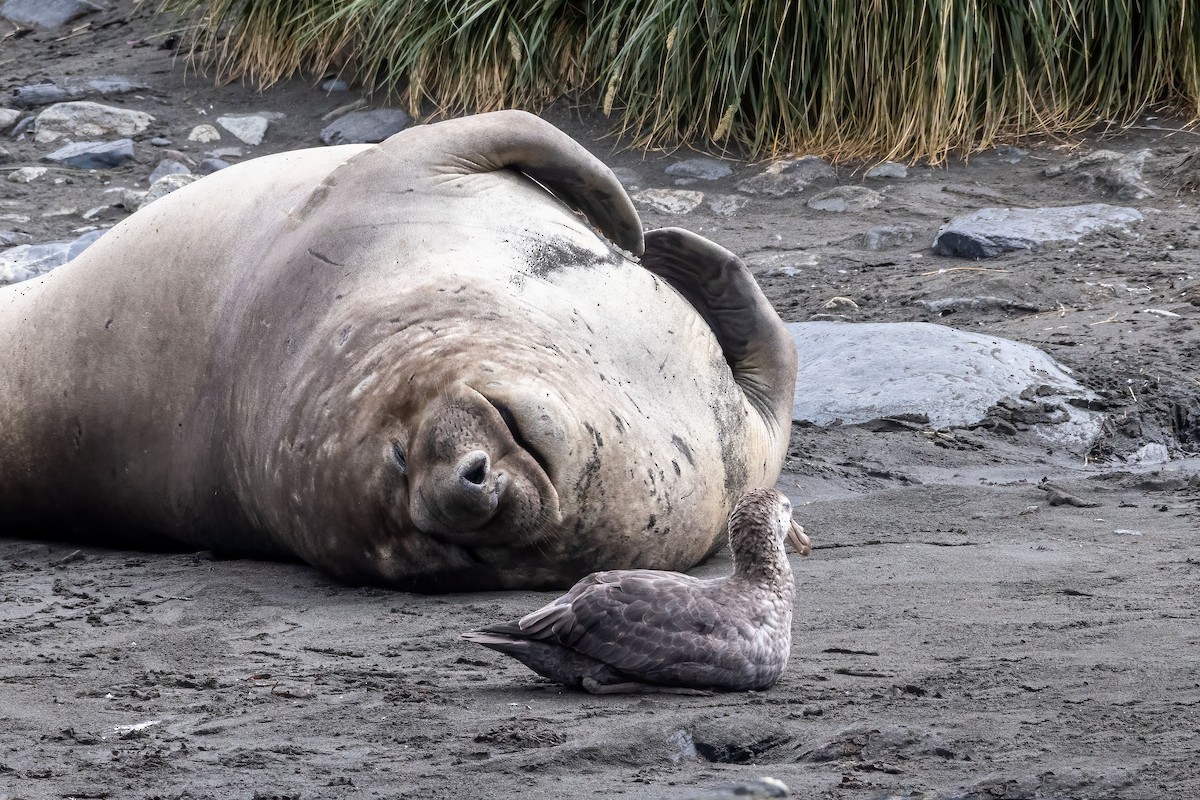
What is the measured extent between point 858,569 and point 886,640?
76 cm

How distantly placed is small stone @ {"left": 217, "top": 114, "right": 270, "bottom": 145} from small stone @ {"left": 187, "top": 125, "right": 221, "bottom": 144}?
73mm

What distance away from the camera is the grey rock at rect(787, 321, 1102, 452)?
18.6ft

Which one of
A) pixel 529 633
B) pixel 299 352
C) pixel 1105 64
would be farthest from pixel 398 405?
pixel 1105 64

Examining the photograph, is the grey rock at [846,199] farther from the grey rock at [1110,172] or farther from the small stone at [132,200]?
the small stone at [132,200]

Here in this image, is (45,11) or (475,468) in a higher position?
(45,11)

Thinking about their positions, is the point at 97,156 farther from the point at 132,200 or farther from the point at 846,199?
the point at 846,199

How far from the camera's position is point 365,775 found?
97.2 inches

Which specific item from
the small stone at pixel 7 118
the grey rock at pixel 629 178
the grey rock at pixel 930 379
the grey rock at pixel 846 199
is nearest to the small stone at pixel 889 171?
the grey rock at pixel 846 199

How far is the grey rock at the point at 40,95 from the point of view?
973 centimetres

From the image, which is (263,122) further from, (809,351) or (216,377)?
(216,377)

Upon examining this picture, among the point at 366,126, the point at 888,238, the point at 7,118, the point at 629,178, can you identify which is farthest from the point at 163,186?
the point at 888,238

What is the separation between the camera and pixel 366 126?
30.3 ft

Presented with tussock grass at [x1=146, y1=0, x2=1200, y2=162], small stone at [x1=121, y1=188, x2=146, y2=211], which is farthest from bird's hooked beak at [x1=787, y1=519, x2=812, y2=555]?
small stone at [x1=121, y1=188, x2=146, y2=211]

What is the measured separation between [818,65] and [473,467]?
5680mm
